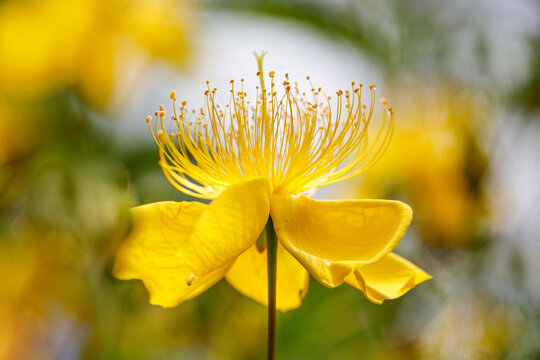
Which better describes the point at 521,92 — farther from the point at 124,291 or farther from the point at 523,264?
the point at 124,291

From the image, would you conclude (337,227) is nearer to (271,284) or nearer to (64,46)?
(271,284)

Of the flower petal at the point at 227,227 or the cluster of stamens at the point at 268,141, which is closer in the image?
the flower petal at the point at 227,227

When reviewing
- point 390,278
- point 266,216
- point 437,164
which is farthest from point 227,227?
point 437,164

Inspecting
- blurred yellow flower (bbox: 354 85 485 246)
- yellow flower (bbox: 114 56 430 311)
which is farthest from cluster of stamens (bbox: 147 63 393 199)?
blurred yellow flower (bbox: 354 85 485 246)

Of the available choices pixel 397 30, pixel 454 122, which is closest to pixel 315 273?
pixel 454 122

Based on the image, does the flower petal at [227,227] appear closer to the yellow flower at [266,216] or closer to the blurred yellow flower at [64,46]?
the yellow flower at [266,216]

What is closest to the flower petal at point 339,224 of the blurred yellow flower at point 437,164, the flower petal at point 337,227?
the flower petal at point 337,227
